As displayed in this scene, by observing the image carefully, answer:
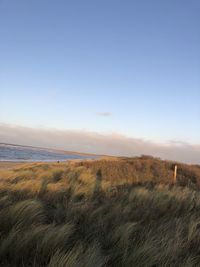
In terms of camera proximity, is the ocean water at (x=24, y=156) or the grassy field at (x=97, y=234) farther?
Result: the ocean water at (x=24, y=156)

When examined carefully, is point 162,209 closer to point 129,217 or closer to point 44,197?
point 129,217

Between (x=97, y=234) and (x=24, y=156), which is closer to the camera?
(x=97, y=234)

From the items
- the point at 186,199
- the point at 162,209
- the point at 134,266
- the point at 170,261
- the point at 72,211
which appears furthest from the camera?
the point at 186,199

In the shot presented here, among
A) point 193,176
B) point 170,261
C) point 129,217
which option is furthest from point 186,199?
point 193,176

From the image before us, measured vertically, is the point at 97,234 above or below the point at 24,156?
below

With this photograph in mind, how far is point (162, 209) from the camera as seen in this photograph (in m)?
8.59

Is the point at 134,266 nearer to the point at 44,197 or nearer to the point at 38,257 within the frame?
the point at 38,257

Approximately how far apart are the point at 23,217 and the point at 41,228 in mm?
1110

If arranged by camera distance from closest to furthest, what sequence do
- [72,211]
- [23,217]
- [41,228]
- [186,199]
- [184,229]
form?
[41,228]
[23,217]
[184,229]
[72,211]
[186,199]

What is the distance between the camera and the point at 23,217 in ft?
19.2

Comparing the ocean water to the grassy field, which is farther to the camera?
the ocean water

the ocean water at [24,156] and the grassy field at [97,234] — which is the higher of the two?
the ocean water at [24,156]

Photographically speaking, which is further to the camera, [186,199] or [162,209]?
[186,199]

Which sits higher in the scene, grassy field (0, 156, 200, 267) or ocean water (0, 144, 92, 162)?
ocean water (0, 144, 92, 162)
